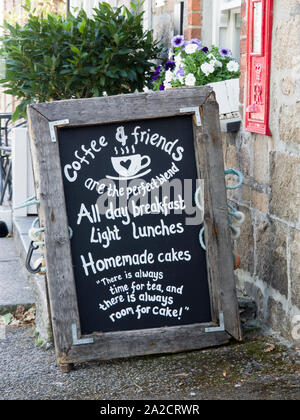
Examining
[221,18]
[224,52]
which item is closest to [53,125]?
[224,52]

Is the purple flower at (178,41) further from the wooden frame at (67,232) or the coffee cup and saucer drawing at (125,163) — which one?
the coffee cup and saucer drawing at (125,163)

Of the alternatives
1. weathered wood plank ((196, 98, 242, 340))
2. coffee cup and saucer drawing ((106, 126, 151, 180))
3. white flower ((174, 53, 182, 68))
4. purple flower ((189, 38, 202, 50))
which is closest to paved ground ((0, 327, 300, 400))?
weathered wood plank ((196, 98, 242, 340))

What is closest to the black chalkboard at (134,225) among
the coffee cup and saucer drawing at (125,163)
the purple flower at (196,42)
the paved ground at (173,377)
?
the coffee cup and saucer drawing at (125,163)

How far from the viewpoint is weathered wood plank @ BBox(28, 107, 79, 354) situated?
3.45m

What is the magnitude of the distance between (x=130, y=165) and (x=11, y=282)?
2.15 meters

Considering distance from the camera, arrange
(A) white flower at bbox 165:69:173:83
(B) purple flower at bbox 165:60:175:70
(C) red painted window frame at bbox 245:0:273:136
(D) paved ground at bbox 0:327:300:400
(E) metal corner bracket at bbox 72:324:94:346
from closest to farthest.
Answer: (D) paved ground at bbox 0:327:300:400 < (E) metal corner bracket at bbox 72:324:94:346 < (C) red painted window frame at bbox 245:0:273:136 < (A) white flower at bbox 165:69:173:83 < (B) purple flower at bbox 165:60:175:70

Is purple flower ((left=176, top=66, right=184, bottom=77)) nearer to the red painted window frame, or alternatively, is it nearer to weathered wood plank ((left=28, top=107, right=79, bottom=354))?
the red painted window frame

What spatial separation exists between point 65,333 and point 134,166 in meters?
0.89

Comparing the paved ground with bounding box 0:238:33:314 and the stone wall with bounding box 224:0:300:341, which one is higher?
the stone wall with bounding box 224:0:300:341

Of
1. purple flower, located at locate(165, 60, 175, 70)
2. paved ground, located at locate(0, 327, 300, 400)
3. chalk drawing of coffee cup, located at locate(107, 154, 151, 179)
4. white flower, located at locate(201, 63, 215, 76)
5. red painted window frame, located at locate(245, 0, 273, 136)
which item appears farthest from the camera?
purple flower, located at locate(165, 60, 175, 70)

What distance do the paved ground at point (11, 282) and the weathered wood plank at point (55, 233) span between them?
1.33 meters

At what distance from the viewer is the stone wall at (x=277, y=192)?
3451 mm
